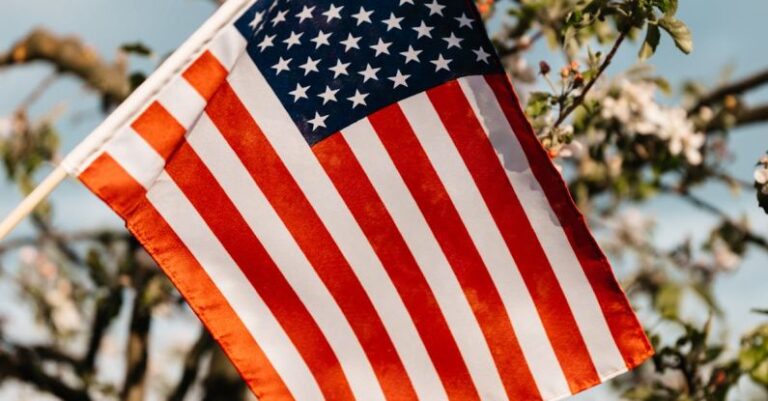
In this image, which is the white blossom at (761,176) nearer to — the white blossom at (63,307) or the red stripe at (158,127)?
the red stripe at (158,127)

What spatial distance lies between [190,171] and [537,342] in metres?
1.19

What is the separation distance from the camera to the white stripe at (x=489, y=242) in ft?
7.80

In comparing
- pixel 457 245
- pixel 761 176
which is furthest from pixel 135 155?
pixel 761 176

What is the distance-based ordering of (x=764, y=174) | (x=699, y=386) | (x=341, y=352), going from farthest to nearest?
(x=699, y=386), (x=341, y=352), (x=764, y=174)

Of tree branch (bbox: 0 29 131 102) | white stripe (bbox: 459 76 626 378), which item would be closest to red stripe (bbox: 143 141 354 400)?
white stripe (bbox: 459 76 626 378)

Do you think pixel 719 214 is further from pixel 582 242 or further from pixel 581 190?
pixel 582 242

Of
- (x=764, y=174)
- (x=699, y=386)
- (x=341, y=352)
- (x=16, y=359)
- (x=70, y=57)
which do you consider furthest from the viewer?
(x=70, y=57)

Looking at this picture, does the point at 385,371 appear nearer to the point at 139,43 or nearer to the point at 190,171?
the point at 190,171

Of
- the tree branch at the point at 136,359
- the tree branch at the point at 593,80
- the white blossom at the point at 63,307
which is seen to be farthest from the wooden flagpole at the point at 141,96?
the white blossom at the point at 63,307

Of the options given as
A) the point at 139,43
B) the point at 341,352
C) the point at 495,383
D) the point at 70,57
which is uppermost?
the point at 70,57

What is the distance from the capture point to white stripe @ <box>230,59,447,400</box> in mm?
2367

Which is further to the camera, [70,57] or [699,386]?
[70,57]

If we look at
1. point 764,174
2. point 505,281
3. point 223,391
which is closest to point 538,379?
point 505,281

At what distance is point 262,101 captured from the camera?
7.79ft
